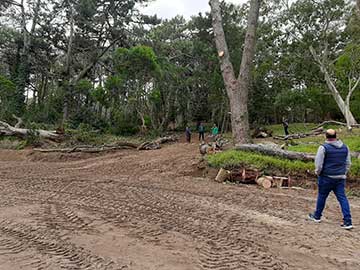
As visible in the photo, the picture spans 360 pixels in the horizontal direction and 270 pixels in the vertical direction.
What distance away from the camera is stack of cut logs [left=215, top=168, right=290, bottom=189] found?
919 centimetres

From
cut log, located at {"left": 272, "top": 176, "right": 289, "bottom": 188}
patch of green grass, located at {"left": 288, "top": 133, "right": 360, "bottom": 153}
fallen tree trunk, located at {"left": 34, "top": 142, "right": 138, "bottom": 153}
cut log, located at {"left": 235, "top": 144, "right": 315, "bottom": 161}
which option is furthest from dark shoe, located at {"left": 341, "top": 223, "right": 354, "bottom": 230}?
fallen tree trunk, located at {"left": 34, "top": 142, "right": 138, "bottom": 153}

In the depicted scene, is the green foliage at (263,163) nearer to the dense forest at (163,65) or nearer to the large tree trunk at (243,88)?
the large tree trunk at (243,88)

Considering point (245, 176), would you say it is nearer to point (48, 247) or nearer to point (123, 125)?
point (48, 247)

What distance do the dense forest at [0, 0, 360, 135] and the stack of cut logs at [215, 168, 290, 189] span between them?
1540 centimetres

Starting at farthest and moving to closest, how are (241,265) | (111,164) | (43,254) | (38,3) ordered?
(38,3) → (111,164) → (43,254) → (241,265)

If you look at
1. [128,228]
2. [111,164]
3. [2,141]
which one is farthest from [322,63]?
[128,228]

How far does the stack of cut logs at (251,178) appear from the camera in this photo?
9.19 meters

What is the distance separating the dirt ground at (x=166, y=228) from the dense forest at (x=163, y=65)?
55.3ft

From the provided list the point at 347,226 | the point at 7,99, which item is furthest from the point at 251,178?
the point at 7,99

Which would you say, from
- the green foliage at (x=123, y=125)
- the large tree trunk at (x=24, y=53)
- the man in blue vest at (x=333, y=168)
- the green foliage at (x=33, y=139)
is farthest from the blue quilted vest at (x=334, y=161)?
the large tree trunk at (x=24, y=53)

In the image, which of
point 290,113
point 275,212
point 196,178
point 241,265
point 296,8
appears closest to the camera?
point 241,265

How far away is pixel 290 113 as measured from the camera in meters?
37.0

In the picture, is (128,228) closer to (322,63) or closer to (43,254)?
(43,254)

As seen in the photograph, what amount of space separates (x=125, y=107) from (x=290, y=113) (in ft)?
61.2
